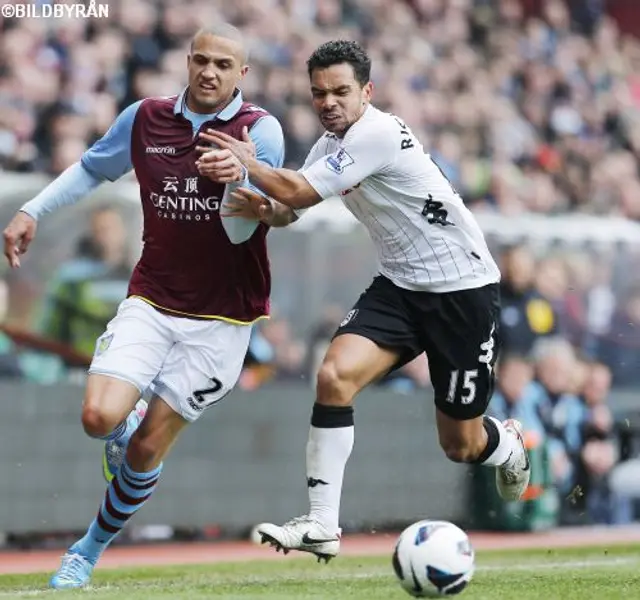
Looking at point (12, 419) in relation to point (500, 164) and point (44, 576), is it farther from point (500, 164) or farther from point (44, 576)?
point (500, 164)

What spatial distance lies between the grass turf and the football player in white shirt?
450 mm

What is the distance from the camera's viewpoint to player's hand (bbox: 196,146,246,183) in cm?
726

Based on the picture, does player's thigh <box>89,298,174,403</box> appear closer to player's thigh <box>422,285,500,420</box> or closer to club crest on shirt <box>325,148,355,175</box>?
club crest on shirt <box>325,148,355,175</box>

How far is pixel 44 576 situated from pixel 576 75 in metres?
13.8

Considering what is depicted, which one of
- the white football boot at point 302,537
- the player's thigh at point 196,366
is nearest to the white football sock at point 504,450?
the white football boot at point 302,537

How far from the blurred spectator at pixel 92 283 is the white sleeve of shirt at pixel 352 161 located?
437cm

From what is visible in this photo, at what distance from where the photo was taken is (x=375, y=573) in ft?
30.7

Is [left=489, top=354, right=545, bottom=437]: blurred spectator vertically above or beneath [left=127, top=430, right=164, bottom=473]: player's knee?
above

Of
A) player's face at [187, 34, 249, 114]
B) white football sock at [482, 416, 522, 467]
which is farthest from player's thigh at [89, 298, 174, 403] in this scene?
white football sock at [482, 416, 522, 467]

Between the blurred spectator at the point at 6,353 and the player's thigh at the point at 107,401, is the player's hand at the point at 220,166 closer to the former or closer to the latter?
the player's thigh at the point at 107,401

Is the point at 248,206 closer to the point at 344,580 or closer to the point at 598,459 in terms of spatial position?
the point at 344,580

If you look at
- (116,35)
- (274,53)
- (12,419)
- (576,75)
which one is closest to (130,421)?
(12,419)

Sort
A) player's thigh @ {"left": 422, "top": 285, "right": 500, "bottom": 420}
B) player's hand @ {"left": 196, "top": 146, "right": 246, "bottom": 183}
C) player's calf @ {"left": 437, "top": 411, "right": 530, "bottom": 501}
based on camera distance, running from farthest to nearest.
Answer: player's calf @ {"left": 437, "top": 411, "right": 530, "bottom": 501} < player's thigh @ {"left": 422, "top": 285, "right": 500, "bottom": 420} < player's hand @ {"left": 196, "top": 146, "right": 246, "bottom": 183}

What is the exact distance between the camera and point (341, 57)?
7.57m
